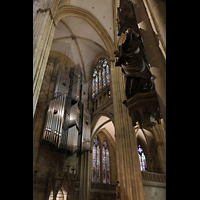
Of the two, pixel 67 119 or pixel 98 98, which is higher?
pixel 98 98

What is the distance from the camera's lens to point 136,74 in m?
3.20

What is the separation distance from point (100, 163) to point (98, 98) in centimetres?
483

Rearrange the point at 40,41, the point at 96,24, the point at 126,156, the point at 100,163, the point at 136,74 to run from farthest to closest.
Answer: the point at 100,163 → the point at 96,24 → the point at 126,156 → the point at 40,41 → the point at 136,74

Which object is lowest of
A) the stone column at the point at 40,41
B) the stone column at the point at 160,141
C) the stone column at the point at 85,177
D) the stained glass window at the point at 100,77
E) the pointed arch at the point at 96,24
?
the stone column at the point at 85,177

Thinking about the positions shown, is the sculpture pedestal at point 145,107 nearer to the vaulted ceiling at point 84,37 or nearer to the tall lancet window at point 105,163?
the vaulted ceiling at point 84,37

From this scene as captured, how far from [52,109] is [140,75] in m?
6.66

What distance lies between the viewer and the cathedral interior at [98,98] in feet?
10.8

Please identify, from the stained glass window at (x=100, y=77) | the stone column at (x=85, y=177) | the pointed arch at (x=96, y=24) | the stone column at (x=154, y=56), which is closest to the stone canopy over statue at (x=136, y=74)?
the stone column at (x=154, y=56)

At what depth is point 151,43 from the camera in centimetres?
222

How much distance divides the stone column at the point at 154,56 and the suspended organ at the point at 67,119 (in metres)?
6.59

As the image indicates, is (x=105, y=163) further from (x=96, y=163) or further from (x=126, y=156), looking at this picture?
(x=126, y=156)

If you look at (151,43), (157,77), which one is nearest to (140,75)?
(151,43)

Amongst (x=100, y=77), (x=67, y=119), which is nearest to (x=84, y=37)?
(x=100, y=77)
